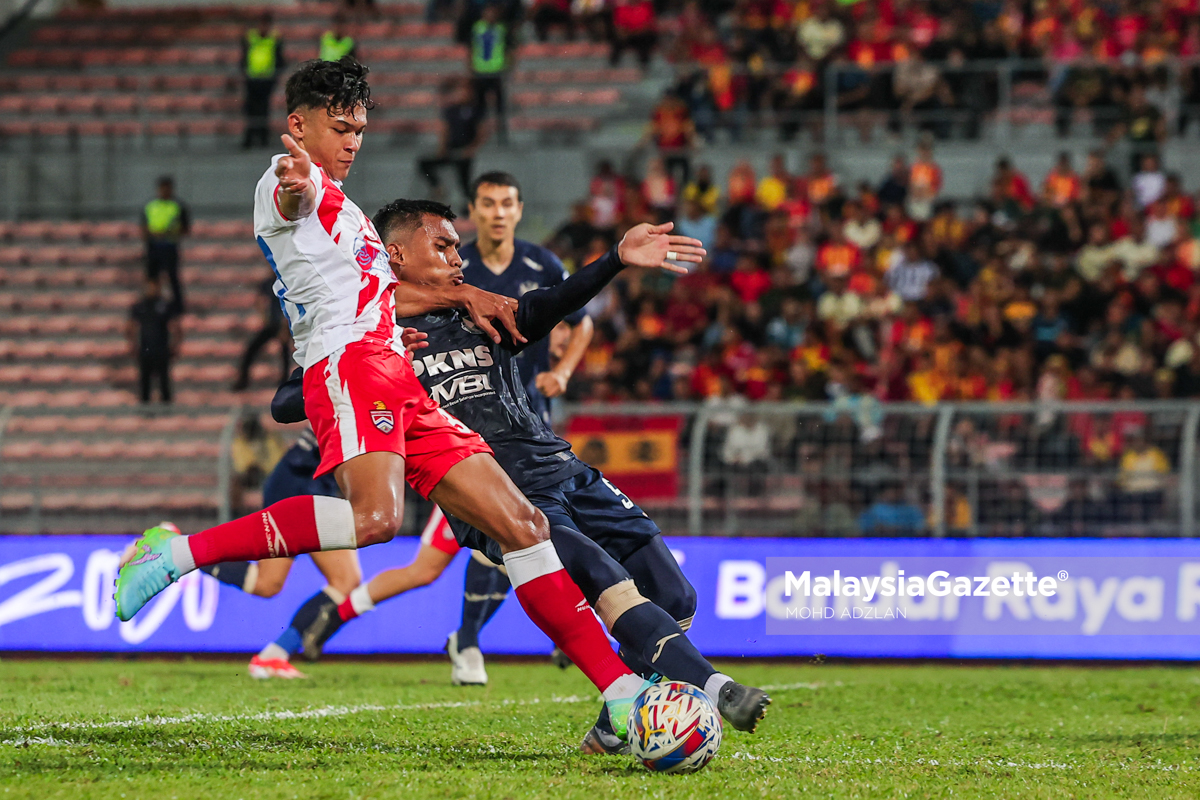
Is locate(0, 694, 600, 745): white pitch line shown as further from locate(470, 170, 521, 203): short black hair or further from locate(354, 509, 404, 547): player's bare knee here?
locate(470, 170, 521, 203): short black hair

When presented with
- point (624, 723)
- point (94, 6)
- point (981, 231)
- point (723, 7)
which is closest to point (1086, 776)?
point (624, 723)

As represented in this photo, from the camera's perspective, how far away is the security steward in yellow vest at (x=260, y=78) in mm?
20047

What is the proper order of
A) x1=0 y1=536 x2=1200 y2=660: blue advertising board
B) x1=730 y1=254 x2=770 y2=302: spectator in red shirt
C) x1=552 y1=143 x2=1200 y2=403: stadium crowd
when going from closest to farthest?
x1=0 y1=536 x2=1200 y2=660: blue advertising board, x1=552 y1=143 x2=1200 y2=403: stadium crowd, x1=730 y1=254 x2=770 y2=302: spectator in red shirt

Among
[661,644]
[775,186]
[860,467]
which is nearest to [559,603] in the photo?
[661,644]

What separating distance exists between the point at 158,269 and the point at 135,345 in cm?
96

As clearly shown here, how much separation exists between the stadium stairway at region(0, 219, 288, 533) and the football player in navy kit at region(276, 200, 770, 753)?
22.0 ft

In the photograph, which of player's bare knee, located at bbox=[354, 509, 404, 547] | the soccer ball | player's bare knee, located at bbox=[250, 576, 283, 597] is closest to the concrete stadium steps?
player's bare knee, located at bbox=[250, 576, 283, 597]

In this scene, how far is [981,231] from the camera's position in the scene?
16406 millimetres

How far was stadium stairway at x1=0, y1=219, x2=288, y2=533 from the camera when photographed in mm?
12391

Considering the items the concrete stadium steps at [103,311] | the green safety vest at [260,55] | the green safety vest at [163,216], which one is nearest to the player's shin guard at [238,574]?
the concrete stadium steps at [103,311]

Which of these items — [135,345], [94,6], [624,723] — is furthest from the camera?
[94,6]

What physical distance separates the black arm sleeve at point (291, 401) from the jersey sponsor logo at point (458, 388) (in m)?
0.52

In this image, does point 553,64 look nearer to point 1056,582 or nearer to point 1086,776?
point 1056,582

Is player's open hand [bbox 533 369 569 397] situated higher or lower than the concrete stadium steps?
higher
